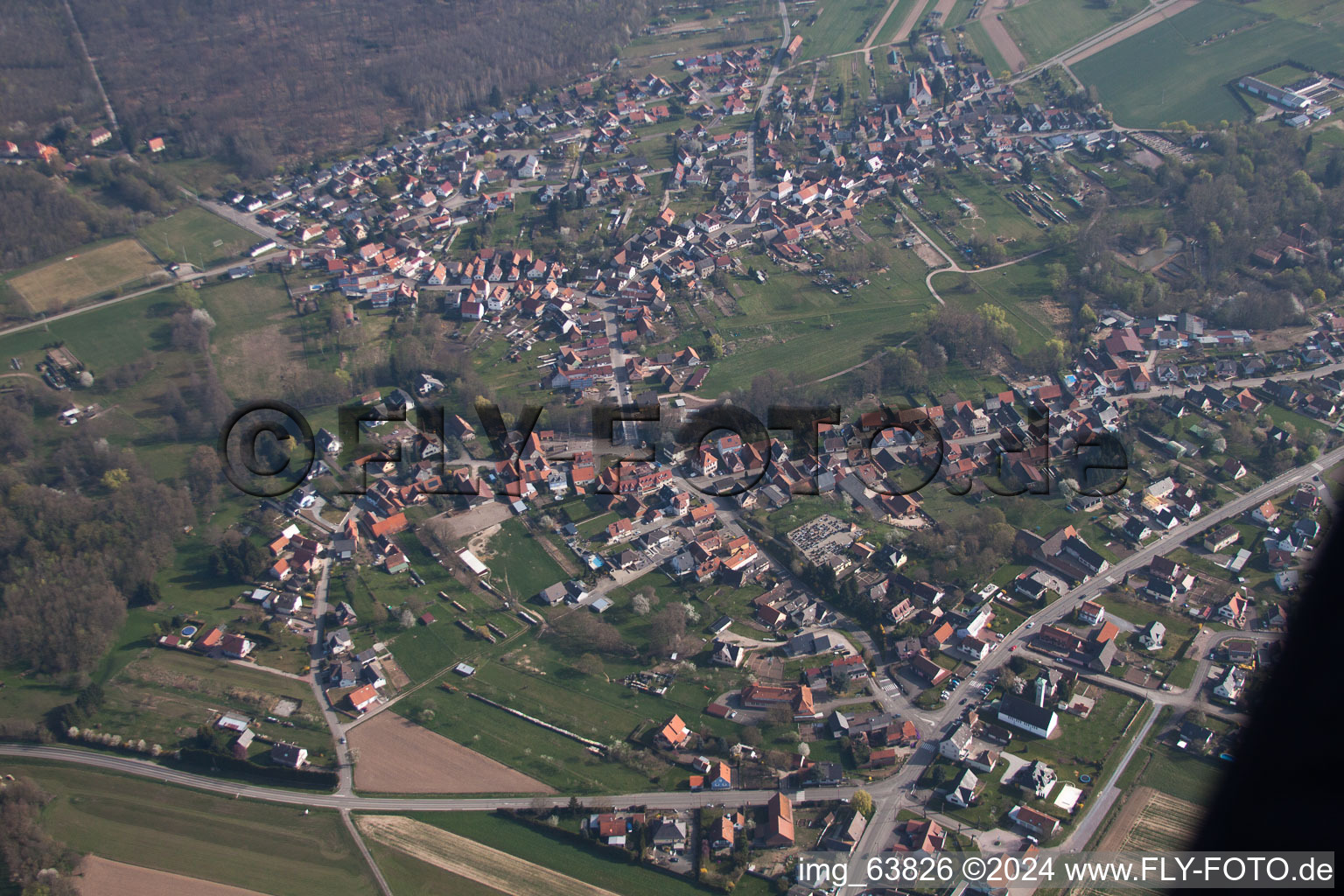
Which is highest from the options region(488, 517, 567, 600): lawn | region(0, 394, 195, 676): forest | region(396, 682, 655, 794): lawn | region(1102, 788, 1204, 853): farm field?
region(0, 394, 195, 676): forest

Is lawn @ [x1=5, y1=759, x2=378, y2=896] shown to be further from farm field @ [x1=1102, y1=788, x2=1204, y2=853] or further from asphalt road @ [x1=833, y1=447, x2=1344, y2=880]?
farm field @ [x1=1102, y1=788, x2=1204, y2=853]

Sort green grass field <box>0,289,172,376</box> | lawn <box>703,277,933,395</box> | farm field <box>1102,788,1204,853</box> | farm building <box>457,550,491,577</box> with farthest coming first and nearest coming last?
green grass field <box>0,289,172,376</box> → lawn <box>703,277,933,395</box> → farm building <box>457,550,491,577</box> → farm field <box>1102,788,1204,853</box>

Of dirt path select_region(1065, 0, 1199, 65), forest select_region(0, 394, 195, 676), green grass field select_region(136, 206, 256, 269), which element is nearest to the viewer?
forest select_region(0, 394, 195, 676)

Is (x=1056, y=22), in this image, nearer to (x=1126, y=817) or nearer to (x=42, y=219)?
(x=1126, y=817)

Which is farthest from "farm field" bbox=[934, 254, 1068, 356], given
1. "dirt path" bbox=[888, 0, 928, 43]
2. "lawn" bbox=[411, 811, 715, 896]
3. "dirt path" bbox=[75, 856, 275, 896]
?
"dirt path" bbox=[75, 856, 275, 896]

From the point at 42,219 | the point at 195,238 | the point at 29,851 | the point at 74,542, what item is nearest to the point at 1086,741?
the point at 29,851

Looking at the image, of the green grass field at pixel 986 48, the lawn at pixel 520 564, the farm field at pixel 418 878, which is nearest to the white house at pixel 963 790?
the farm field at pixel 418 878

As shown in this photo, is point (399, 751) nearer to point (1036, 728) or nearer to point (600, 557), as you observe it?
point (600, 557)
